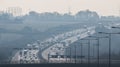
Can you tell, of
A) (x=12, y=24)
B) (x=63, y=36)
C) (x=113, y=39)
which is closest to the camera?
(x=113, y=39)

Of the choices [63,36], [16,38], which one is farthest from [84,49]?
[63,36]

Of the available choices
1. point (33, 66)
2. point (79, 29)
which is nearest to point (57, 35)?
point (79, 29)

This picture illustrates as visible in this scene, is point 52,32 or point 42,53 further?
point 52,32

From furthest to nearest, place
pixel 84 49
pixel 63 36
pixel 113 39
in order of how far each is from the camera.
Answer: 1. pixel 63 36
2. pixel 113 39
3. pixel 84 49

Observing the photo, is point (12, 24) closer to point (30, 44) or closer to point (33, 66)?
point (30, 44)

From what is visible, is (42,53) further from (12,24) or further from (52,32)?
(12,24)

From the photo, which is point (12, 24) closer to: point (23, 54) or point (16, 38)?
point (16, 38)

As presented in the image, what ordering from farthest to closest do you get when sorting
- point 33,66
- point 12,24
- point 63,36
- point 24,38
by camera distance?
point 12,24 < point 63,36 < point 24,38 < point 33,66

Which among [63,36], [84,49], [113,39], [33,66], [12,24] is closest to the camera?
[33,66]
